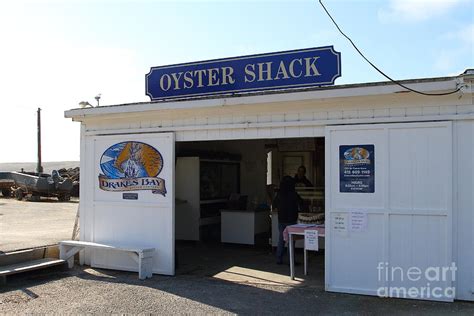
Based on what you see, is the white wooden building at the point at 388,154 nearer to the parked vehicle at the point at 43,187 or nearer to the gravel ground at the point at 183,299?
the gravel ground at the point at 183,299

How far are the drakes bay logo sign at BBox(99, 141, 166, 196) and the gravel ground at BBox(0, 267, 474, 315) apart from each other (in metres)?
1.61

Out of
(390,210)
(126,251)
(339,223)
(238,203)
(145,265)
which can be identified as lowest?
(145,265)

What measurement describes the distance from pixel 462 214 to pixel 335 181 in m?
1.72

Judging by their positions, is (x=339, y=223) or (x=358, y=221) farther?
(x=339, y=223)

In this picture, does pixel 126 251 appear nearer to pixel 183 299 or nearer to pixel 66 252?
pixel 66 252

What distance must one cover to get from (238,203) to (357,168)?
5795mm

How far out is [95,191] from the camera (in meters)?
9.11

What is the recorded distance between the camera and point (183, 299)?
677cm

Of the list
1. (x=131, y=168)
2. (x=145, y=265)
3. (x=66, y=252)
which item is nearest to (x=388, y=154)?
(x=145, y=265)

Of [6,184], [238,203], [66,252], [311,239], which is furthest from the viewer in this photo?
[6,184]

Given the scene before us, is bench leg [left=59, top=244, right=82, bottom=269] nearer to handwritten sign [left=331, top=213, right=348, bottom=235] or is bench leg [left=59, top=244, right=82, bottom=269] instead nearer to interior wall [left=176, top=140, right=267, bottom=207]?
handwritten sign [left=331, top=213, right=348, bottom=235]

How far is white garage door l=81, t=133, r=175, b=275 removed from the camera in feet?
27.5

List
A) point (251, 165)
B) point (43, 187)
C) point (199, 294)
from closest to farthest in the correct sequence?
1. point (199, 294)
2. point (251, 165)
3. point (43, 187)

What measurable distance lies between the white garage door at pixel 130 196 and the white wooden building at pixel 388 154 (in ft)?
2.63
